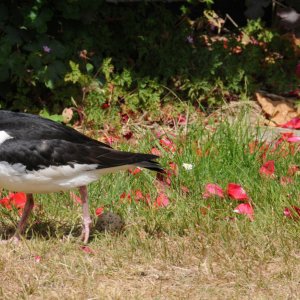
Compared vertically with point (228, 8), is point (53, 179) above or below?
below

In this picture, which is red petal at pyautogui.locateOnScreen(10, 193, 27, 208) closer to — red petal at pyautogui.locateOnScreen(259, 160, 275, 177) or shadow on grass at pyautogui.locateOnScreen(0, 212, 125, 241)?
shadow on grass at pyautogui.locateOnScreen(0, 212, 125, 241)

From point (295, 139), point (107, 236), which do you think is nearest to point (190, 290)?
point (107, 236)

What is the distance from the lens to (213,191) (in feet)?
18.4

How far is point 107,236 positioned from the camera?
17.3 feet

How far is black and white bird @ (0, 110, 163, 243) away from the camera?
16.3 ft

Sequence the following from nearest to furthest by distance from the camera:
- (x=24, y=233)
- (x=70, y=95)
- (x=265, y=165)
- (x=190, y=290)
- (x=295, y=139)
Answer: (x=190, y=290), (x=24, y=233), (x=265, y=165), (x=295, y=139), (x=70, y=95)

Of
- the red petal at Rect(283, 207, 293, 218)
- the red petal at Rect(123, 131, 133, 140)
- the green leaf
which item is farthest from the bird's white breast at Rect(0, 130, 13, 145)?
the green leaf

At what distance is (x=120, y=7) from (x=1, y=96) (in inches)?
58.3

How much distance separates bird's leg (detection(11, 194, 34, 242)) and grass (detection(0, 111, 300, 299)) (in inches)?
3.0

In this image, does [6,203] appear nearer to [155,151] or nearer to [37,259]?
[37,259]

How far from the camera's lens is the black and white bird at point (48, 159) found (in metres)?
4.97

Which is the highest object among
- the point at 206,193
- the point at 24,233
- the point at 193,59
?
the point at 193,59

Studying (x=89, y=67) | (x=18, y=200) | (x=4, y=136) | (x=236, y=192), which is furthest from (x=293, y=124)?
(x=4, y=136)

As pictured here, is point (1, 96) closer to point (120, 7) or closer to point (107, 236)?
point (120, 7)
